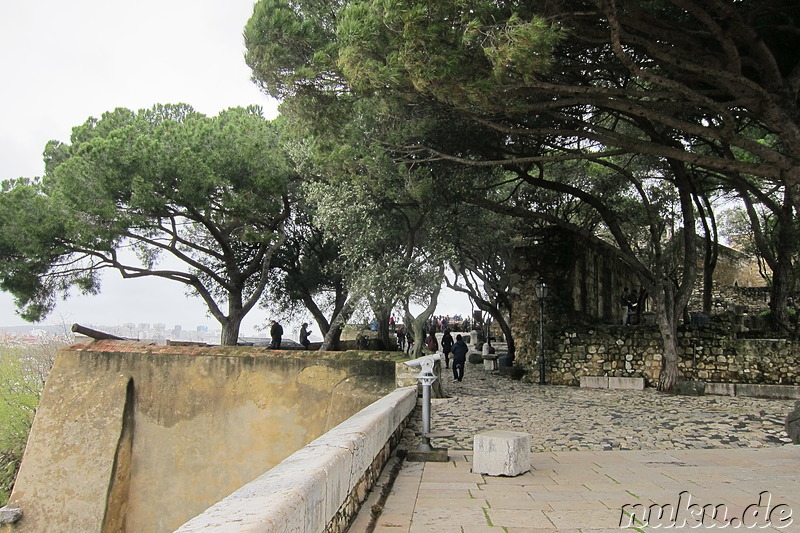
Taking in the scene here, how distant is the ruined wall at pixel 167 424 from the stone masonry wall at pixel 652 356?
32.0 ft

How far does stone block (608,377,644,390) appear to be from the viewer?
15125mm

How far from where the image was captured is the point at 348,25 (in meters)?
7.56

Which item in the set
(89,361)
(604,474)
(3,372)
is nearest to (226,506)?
(604,474)

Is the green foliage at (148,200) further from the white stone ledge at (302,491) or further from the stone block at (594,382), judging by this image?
the white stone ledge at (302,491)

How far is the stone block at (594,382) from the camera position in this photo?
51.7 feet

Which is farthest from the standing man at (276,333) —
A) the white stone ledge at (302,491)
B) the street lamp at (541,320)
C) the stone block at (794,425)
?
the white stone ledge at (302,491)

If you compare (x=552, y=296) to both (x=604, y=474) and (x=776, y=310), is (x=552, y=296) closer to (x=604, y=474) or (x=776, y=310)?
(x=776, y=310)

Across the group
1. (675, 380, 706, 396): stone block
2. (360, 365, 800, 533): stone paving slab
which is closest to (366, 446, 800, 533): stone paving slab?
(360, 365, 800, 533): stone paving slab

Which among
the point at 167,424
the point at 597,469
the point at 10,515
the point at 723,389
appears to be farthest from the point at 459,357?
the point at 10,515

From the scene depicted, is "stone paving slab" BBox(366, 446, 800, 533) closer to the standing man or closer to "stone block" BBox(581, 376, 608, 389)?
"stone block" BBox(581, 376, 608, 389)

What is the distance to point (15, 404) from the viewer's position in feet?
61.3

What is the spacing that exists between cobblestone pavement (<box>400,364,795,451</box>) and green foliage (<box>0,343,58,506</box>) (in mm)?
12836

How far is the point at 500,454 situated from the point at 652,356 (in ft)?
36.7

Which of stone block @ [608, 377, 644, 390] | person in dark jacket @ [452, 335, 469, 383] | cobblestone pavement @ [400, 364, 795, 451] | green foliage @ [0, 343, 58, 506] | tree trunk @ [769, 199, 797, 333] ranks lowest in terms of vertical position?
green foliage @ [0, 343, 58, 506]
